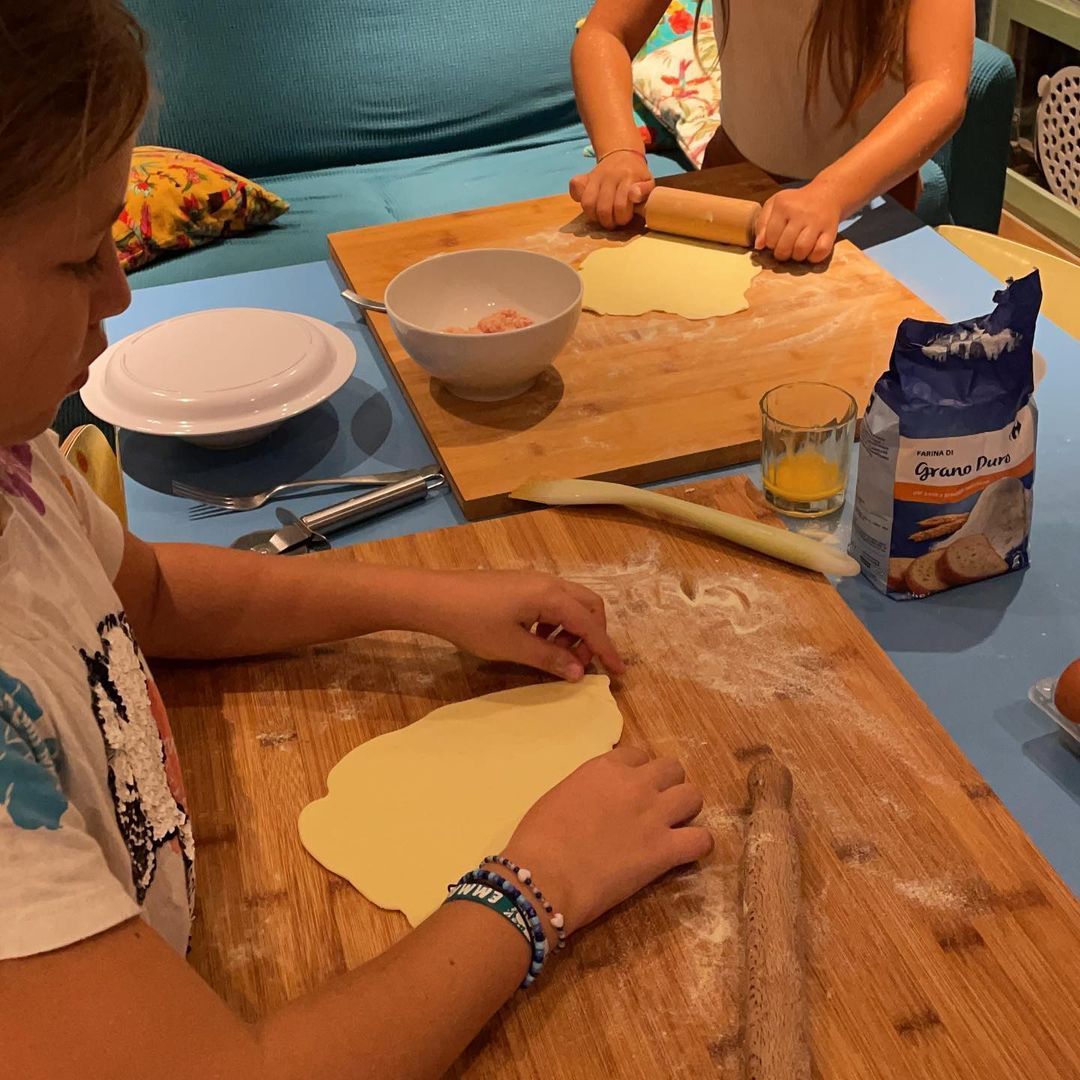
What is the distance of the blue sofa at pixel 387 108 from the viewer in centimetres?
250

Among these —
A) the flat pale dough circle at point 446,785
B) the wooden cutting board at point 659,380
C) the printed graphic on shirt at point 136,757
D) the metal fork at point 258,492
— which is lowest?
the metal fork at point 258,492

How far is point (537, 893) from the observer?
27.4 inches

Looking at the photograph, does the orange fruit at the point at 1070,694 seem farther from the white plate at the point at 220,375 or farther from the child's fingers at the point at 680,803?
the white plate at the point at 220,375

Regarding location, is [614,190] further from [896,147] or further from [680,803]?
[680,803]

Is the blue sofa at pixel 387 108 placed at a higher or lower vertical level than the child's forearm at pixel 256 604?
lower

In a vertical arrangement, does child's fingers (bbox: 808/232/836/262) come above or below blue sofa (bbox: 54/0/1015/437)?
above

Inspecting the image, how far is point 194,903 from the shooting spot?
0.75 metres

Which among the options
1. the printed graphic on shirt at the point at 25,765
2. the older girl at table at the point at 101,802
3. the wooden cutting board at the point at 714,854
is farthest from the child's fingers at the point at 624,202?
the printed graphic on shirt at the point at 25,765

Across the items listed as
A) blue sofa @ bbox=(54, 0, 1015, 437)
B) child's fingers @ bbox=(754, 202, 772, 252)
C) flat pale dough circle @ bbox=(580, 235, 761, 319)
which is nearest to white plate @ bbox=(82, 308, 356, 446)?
flat pale dough circle @ bbox=(580, 235, 761, 319)

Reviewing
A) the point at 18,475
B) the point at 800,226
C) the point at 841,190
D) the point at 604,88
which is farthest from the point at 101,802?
the point at 604,88

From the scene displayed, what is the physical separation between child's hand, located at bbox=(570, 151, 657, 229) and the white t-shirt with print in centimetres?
97

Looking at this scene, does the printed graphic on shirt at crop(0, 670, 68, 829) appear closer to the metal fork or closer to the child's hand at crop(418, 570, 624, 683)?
the child's hand at crop(418, 570, 624, 683)

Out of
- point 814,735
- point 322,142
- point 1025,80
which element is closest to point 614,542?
point 814,735

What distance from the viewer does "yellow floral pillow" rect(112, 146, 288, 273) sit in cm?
223
